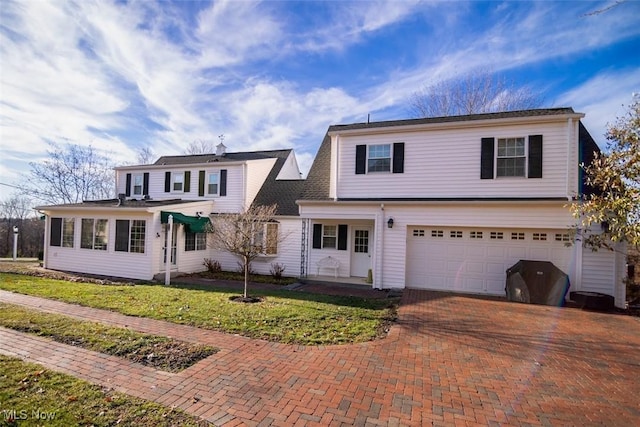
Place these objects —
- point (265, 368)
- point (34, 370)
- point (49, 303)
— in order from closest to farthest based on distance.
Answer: point (34, 370) → point (265, 368) → point (49, 303)

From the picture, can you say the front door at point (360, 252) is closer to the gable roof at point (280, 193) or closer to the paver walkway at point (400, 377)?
the gable roof at point (280, 193)

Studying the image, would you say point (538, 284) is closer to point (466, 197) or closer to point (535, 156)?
point (466, 197)

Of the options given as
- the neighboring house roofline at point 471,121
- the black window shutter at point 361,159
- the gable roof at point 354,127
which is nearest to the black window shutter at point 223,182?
the gable roof at point 354,127

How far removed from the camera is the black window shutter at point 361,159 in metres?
12.5

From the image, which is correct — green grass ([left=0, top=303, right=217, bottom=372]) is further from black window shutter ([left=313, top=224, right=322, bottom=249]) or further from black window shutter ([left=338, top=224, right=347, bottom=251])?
black window shutter ([left=338, top=224, right=347, bottom=251])

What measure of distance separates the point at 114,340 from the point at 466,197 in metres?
10.7

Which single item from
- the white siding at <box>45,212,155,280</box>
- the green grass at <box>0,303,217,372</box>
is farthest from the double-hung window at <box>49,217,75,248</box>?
the green grass at <box>0,303,217,372</box>

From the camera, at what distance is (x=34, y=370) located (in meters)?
4.40

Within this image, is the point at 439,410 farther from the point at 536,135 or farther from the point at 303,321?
the point at 536,135

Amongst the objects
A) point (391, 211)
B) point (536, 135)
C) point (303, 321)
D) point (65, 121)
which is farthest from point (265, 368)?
point (65, 121)

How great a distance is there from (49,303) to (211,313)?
4355 mm

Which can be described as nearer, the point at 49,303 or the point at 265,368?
the point at 265,368

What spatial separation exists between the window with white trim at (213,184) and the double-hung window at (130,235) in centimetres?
437

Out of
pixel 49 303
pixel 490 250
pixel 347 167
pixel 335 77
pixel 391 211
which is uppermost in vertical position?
pixel 335 77
